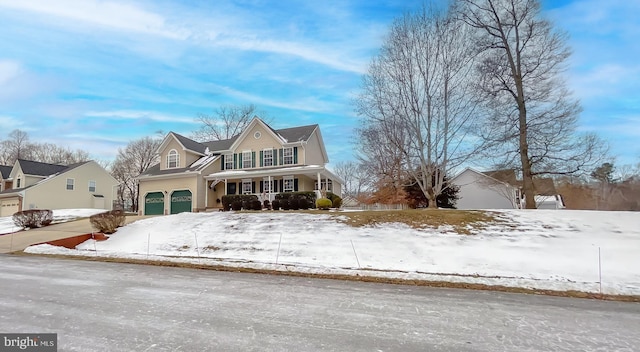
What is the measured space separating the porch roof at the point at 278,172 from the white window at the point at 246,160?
1022 millimetres

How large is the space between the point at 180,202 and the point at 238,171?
209 inches

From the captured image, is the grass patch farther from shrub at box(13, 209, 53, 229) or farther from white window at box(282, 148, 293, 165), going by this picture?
shrub at box(13, 209, 53, 229)

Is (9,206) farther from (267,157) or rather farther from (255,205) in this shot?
(255,205)

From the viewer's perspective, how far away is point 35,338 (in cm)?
397

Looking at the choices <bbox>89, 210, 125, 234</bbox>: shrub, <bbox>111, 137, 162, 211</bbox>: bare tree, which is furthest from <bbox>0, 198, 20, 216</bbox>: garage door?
<bbox>89, 210, 125, 234</bbox>: shrub

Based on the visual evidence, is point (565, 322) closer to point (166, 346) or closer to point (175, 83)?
point (166, 346)

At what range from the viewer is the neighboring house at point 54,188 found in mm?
32156

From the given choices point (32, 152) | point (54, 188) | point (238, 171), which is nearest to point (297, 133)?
point (238, 171)

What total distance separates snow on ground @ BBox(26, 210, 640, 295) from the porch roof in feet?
23.2

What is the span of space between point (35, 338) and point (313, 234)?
1029 cm

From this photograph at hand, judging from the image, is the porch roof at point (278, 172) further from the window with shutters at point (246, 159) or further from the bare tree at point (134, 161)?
the bare tree at point (134, 161)

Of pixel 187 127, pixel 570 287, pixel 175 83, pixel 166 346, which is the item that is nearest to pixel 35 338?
pixel 166 346

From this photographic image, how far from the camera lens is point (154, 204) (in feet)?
89.7

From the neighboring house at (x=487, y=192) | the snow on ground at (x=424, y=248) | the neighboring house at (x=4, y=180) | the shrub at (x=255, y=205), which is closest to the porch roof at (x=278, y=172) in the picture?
the shrub at (x=255, y=205)
